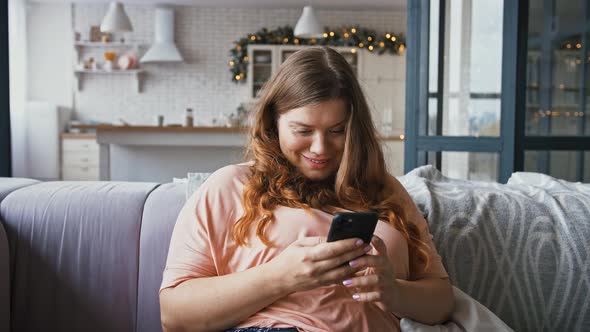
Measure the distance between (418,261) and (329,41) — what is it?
7409 millimetres

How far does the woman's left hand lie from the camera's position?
3.55 feet

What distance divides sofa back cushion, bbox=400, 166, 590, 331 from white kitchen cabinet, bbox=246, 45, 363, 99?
22.5 ft

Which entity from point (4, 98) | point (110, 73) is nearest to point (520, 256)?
point (4, 98)

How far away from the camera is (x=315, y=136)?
1297 mm

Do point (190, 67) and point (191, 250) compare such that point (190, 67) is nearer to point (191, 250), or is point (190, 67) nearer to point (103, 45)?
point (103, 45)

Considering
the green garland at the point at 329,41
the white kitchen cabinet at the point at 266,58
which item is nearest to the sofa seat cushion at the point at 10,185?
the white kitchen cabinet at the point at 266,58

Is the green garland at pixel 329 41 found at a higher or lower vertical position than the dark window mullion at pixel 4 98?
higher

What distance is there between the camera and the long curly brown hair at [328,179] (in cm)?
129

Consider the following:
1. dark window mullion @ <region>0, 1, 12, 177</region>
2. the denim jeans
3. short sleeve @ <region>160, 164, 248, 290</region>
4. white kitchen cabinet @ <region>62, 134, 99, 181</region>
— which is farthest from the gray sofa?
white kitchen cabinet @ <region>62, 134, 99, 181</region>

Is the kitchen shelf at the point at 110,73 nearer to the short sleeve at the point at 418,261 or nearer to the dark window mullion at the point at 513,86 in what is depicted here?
the dark window mullion at the point at 513,86

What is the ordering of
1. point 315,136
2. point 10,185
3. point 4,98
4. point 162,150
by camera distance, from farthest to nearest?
point 162,150 → point 4,98 → point 10,185 → point 315,136

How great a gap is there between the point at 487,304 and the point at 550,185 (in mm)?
448

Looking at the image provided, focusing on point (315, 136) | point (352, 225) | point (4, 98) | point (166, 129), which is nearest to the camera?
point (352, 225)

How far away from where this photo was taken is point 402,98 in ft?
27.6
